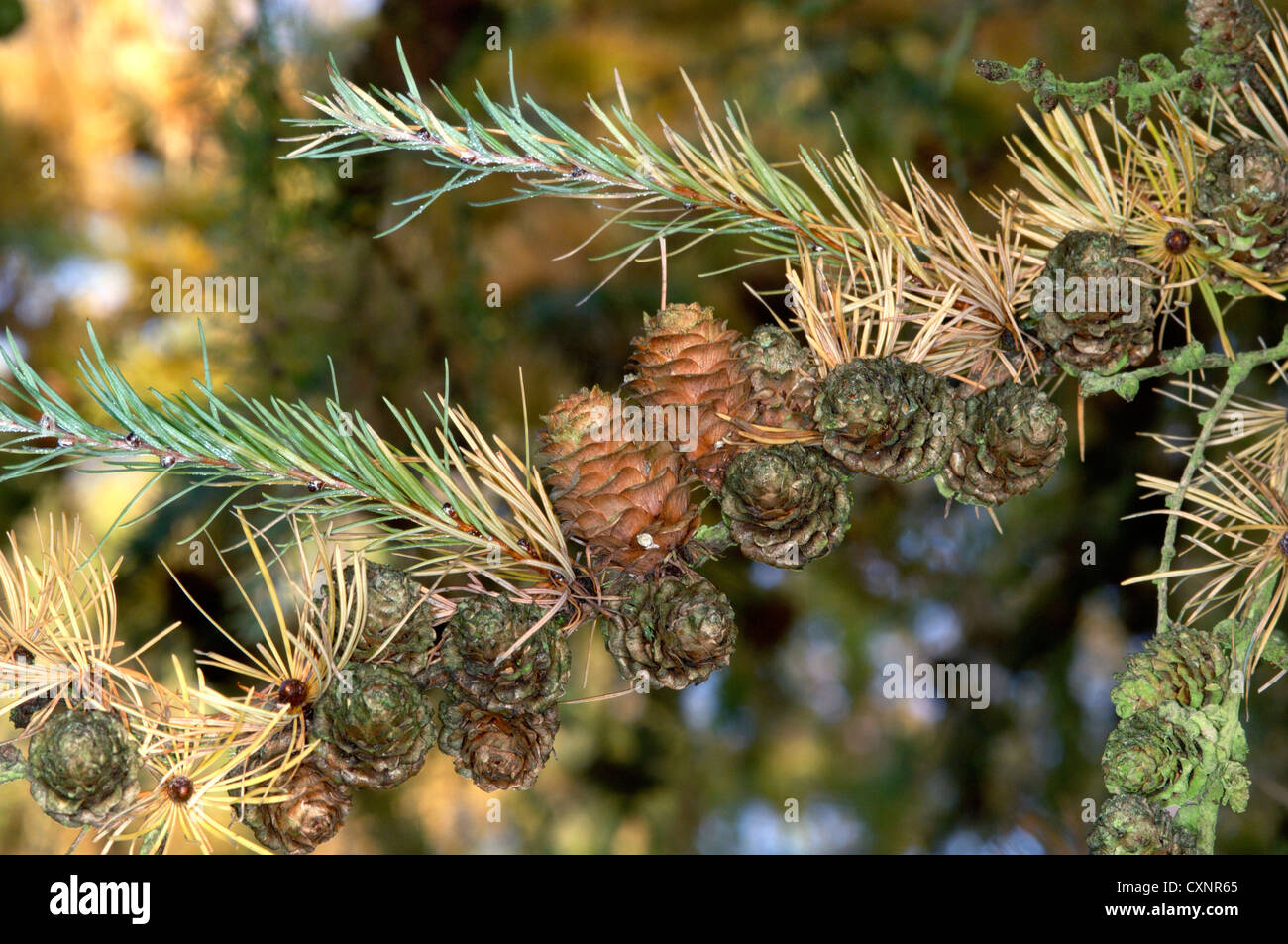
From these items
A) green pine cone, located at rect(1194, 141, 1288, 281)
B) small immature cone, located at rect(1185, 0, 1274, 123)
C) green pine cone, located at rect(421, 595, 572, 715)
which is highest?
small immature cone, located at rect(1185, 0, 1274, 123)

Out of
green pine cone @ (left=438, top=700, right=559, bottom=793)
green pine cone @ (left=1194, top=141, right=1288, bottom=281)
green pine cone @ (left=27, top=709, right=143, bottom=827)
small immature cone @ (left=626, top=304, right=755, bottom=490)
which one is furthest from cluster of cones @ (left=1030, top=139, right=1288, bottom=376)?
green pine cone @ (left=27, top=709, right=143, bottom=827)

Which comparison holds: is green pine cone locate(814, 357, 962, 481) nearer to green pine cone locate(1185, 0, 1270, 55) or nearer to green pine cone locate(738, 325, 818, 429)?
green pine cone locate(738, 325, 818, 429)

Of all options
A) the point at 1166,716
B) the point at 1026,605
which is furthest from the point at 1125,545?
the point at 1166,716

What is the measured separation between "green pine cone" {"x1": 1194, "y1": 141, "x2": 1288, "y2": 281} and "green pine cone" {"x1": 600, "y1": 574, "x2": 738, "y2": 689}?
0.68 feet

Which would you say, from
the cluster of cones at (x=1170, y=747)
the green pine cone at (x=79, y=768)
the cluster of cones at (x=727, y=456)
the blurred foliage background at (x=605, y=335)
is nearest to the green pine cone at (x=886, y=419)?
the cluster of cones at (x=727, y=456)

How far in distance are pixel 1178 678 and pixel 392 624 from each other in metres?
0.26

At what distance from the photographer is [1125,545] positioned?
2.87ft

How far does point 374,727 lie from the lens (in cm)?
32

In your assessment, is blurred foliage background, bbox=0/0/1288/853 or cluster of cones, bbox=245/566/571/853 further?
blurred foliage background, bbox=0/0/1288/853

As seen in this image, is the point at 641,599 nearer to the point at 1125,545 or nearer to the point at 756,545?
the point at 756,545

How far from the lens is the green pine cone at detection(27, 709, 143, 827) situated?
1.03ft

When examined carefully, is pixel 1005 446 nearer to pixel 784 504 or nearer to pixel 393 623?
pixel 784 504

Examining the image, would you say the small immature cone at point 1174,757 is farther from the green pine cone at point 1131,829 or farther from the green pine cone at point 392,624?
the green pine cone at point 392,624

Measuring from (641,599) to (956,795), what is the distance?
0.67 metres
